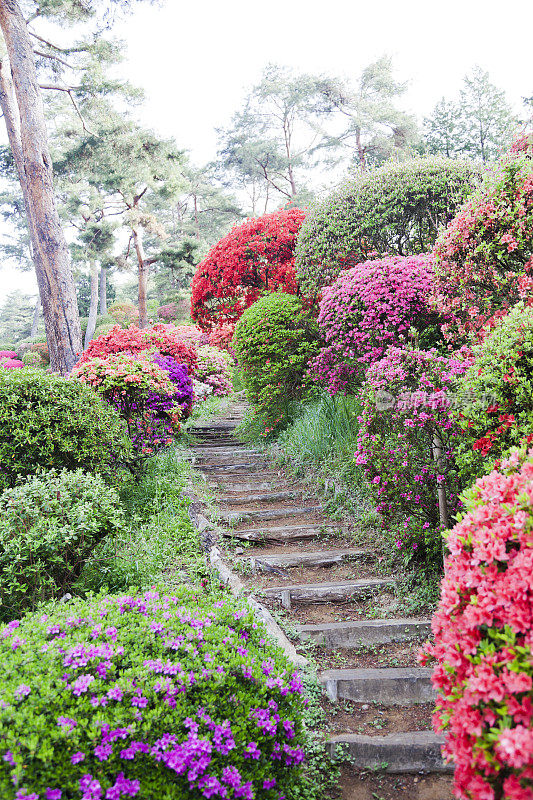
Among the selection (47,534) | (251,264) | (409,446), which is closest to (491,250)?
(409,446)

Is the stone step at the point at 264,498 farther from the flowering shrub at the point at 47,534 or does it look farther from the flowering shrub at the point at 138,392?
the flowering shrub at the point at 47,534

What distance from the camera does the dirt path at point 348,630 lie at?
2305 mm

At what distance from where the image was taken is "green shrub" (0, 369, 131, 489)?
4.02m

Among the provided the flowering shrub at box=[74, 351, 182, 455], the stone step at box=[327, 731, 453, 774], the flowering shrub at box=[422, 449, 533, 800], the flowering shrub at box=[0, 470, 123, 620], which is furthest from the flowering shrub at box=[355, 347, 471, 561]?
the flowering shrub at box=[74, 351, 182, 455]

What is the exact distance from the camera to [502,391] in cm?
259

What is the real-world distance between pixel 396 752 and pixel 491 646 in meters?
1.43

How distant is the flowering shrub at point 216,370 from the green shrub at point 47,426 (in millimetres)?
→ 8961

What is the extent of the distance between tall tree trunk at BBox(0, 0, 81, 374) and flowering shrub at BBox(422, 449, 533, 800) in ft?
24.7

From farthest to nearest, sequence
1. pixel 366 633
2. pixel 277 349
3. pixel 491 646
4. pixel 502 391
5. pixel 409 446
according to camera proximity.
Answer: pixel 277 349 → pixel 409 446 → pixel 366 633 → pixel 502 391 → pixel 491 646

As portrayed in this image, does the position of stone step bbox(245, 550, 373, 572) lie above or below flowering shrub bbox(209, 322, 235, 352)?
below

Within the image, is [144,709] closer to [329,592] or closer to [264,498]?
[329,592]

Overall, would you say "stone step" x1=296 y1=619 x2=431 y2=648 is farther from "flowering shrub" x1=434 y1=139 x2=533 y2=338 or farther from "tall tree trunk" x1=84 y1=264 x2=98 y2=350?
"tall tree trunk" x1=84 y1=264 x2=98 y2=350

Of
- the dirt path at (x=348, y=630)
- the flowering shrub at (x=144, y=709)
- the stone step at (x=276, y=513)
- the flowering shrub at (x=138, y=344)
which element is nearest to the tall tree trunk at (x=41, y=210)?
the flowering shrub at (x=138, y=344)

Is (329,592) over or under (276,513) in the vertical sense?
under
